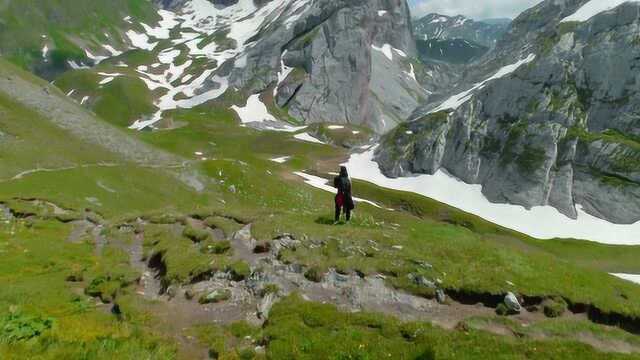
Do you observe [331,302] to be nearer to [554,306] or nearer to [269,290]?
[269,290]

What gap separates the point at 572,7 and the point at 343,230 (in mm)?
182978

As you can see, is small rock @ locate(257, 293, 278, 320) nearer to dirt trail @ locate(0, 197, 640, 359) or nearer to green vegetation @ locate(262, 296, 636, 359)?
dirt trail @ locate(0, 197, 640, 359)

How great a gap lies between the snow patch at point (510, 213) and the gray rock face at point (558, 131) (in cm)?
276

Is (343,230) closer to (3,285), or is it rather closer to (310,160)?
(3,285)

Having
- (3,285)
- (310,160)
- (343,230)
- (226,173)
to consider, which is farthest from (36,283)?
(310,160)

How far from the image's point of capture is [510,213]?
398 feet

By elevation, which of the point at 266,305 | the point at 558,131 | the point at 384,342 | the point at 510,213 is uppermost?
the point at 558,131

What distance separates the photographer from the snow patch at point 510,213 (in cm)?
10844

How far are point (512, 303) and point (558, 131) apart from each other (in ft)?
404

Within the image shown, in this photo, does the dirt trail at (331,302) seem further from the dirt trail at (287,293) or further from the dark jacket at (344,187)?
the dark jacket at (344,187)

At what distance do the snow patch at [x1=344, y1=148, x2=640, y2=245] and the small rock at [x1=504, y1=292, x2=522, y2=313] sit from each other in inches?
3813

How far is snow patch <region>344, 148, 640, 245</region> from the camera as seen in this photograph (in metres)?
108

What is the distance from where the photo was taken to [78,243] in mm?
34688

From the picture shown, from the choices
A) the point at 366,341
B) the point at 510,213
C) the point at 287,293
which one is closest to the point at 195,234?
the point at 287,293
